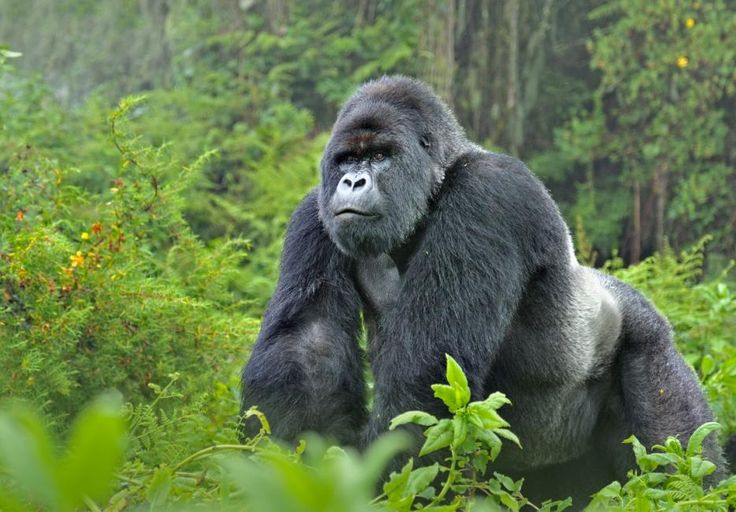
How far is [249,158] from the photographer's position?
841 centimetres

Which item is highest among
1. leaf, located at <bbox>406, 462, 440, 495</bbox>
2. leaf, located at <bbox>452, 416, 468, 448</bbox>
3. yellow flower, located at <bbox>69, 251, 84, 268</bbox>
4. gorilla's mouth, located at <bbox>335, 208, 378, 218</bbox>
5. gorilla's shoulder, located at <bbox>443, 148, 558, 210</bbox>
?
gorilla's shoulder, located at <bbox>443, 148, 558, 210</bbox>

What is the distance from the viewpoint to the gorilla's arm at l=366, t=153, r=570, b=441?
2967mm

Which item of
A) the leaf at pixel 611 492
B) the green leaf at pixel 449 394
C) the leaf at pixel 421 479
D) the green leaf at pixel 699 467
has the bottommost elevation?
the leaf at pixel 611 492

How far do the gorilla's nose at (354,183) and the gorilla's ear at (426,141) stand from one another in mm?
288

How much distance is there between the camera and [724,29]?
27.7 feet

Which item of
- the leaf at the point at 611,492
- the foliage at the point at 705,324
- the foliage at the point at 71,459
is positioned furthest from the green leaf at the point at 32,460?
the foliage at the point at 705,324

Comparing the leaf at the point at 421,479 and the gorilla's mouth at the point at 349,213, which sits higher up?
the gorilla's mouth at the point at 349,213

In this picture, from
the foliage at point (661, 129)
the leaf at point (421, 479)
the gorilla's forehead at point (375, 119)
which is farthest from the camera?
the foliage at point (661, 129)

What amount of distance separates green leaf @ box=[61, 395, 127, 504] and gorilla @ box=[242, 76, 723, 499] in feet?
7.90

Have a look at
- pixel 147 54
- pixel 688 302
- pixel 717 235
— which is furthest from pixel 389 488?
pixel 147 54

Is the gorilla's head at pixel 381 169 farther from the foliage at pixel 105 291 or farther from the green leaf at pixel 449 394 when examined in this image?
the green leaf at pixel 449 394

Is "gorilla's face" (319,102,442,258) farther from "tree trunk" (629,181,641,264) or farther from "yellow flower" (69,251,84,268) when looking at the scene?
"tree trunk" (629,181,641,264)

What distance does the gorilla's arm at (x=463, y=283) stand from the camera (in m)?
2.97

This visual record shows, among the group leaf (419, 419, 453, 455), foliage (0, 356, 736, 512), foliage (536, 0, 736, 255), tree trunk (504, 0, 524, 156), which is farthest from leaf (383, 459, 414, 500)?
tree trunk (504, 0, 524, 156)
